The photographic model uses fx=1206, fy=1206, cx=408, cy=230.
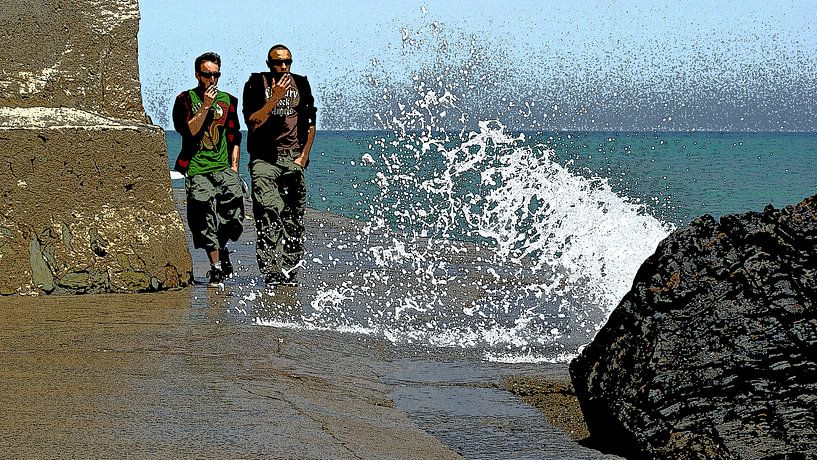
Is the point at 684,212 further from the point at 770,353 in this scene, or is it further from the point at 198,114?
the point at 770,353

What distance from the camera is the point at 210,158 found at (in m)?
7.93

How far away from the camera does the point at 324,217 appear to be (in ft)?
50.2

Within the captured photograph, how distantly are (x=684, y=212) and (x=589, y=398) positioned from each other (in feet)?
84.6

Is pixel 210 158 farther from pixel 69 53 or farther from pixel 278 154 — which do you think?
pixel 69 53

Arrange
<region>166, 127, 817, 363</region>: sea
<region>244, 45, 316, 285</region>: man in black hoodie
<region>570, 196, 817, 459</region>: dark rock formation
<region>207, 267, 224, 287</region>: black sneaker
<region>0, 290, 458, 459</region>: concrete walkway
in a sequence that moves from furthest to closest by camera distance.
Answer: <region>244, 45, 316, 285</region>: man in black hoodie < <region>207, 267, 224, 287</region>: black sneaker < <region>166, 127, 817, 363</region>: sea < <region>570, 196, 817, 459</region>: dark rock formation < <region>0, 290, 458, 459</region>: concrete walkway

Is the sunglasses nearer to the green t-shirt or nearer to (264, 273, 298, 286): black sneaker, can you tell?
the green t-shirt

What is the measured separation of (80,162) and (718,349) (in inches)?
170

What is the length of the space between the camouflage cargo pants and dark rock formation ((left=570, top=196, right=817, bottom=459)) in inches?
172

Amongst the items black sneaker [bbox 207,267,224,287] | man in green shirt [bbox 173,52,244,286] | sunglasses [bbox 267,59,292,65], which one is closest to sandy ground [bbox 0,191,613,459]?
black sneaker [bbox 207,267,224,287]

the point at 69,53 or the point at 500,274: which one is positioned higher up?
the point at 69,53

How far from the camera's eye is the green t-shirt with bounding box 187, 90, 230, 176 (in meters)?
7.88

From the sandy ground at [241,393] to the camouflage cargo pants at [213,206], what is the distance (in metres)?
1.66

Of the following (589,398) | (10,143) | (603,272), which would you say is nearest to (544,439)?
(589,398)

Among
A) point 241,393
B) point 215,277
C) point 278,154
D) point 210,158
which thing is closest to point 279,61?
point 278,154
